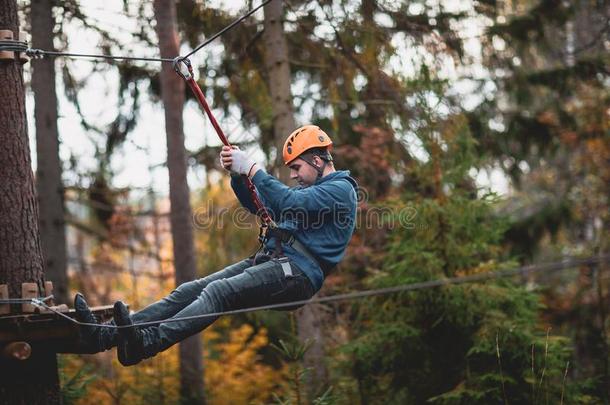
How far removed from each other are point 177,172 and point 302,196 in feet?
15.7

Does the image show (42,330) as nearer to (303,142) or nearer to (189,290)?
(189,290)

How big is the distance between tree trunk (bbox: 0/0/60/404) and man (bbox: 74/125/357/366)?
1.70 ft

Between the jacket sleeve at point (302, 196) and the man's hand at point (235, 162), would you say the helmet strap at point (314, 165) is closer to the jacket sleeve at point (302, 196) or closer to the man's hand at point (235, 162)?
the jacket sleeve at point (302, 196)

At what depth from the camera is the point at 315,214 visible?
4910 millimetres

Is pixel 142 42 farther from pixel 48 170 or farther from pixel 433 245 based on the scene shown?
pixel 433 245

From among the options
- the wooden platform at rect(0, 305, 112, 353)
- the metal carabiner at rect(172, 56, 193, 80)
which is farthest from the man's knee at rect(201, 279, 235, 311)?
the metal carabiner at rect(172, 56, 193, 80)

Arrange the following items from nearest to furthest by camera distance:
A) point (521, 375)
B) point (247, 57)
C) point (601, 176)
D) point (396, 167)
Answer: point (521, 375) → point (396, 167) → point (247, 57) → point (601, 176)

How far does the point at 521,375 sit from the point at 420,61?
3.58 m

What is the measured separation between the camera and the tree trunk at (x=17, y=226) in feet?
15.5

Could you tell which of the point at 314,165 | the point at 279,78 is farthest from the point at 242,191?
the point at 279,78

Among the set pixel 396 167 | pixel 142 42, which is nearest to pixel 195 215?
pixel 142 42

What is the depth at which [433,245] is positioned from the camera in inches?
292

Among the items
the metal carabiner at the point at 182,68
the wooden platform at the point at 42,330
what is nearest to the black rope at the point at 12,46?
the metal carabiner at the point at 182,68

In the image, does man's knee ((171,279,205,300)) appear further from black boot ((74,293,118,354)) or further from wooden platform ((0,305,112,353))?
wooden platform ((0,305,112,353))
